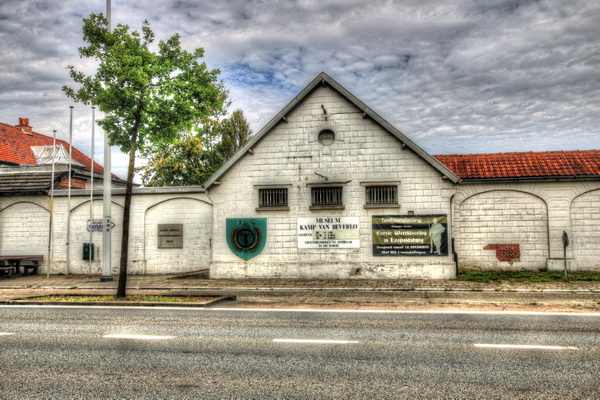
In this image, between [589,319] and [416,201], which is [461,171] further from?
[589,319]

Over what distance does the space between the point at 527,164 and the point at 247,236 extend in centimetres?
1193

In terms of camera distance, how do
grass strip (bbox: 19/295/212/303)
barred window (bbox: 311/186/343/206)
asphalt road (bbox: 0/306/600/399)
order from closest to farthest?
asphalt road (bbox: 0/306/600/399)
grass strip (bbox: 19/295/212/303)
barred window (bbox: 311/186/343/206)

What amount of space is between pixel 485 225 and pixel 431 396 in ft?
48.8

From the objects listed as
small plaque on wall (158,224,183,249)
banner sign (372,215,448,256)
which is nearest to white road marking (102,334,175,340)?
banner sign (372,215,448,256)

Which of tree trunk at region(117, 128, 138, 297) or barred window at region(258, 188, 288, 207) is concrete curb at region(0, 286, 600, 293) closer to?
tree trunk at region(117, 128, 138, 297)

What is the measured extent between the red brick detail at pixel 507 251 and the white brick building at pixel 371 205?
40 mm

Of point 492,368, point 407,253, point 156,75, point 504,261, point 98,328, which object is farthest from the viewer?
point 504,261

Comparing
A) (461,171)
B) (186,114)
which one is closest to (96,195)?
(186,114)

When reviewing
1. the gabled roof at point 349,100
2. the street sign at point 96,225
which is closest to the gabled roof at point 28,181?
the street sign at point 96,225

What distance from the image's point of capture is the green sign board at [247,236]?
18.2 m

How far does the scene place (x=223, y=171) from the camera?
1852 centimetres

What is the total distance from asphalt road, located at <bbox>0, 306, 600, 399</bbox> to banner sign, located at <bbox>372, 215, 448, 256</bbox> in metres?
6.75

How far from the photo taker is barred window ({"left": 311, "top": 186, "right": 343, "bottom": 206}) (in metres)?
18.1

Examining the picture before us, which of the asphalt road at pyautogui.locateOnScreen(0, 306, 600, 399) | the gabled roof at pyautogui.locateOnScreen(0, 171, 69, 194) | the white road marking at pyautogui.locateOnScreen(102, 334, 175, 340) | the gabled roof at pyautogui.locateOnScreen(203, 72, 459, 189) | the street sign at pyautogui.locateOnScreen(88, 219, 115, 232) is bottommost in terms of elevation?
the asphalt road at pyautogui.locateOnScreen(0, 306, 600, 399)
